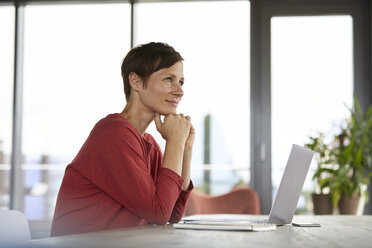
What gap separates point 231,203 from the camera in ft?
14.2

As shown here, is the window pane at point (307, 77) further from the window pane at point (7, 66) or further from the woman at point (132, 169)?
the woman at point (132, 169)

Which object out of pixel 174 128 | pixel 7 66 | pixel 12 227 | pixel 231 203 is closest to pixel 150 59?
pixel 174 128

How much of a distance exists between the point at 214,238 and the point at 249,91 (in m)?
4.12

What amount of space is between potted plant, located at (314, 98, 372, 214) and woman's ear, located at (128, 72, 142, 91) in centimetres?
314

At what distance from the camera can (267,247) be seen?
1.03 m

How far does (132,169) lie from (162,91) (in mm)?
432

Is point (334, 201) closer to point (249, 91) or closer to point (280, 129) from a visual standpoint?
point (280, 129)

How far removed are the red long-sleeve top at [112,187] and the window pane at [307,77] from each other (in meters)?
3.64

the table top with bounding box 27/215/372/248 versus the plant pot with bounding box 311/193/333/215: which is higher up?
the table top with bounding box 27/215/372/248

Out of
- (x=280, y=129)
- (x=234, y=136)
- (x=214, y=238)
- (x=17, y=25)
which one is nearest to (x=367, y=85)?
(x=280, y=129)

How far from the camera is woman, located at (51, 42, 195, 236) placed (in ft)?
5.16

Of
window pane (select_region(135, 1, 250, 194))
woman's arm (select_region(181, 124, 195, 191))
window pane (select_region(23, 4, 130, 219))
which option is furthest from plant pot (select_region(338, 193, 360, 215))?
woman's arm (select_region(181, 124, 195, 191))

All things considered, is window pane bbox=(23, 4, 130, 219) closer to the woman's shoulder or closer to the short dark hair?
the short dark hair

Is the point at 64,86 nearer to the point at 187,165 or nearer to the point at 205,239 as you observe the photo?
the point at 187,165
